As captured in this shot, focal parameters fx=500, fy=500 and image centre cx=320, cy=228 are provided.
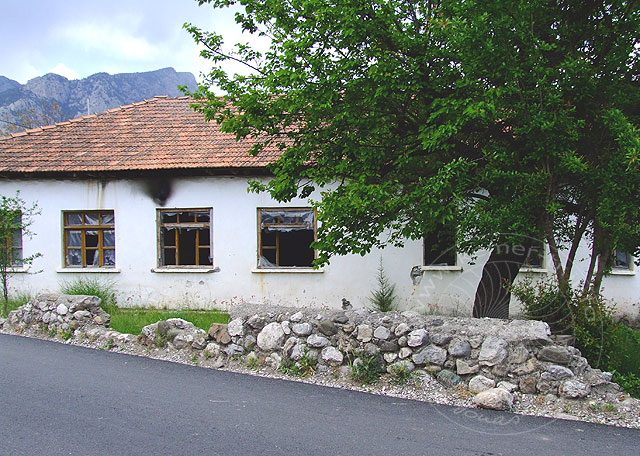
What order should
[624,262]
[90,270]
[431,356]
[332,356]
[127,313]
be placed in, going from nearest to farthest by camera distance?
[431,356] < [332,356] < [127,313] < [624,262] < [90,270]

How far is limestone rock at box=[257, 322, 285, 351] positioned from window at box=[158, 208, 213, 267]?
20.6ft

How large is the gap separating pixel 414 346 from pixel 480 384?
851 millimetres

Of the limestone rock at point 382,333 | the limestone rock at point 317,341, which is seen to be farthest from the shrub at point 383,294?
the limestone rock at point 382,333

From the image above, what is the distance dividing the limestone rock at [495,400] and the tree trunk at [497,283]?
301 centimetres

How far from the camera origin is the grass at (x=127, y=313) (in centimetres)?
935

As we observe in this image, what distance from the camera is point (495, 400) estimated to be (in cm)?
525

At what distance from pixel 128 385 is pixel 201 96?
15.1 feet

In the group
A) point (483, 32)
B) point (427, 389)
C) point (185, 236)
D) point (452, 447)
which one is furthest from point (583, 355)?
point (185, 236)

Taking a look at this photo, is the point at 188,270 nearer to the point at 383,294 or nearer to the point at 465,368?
the point at 383,294

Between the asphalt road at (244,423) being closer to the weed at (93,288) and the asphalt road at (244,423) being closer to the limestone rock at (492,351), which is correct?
the limestone rock at (492,351)

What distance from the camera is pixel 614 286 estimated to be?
38.4ft

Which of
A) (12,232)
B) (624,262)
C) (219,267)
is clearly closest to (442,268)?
(624,262)

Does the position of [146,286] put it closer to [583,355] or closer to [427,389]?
[427,389]

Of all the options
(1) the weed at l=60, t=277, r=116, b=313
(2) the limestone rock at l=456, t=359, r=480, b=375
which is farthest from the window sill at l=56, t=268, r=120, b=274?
(2) the limestone rock at l=456, t=359, r=480, b=375
